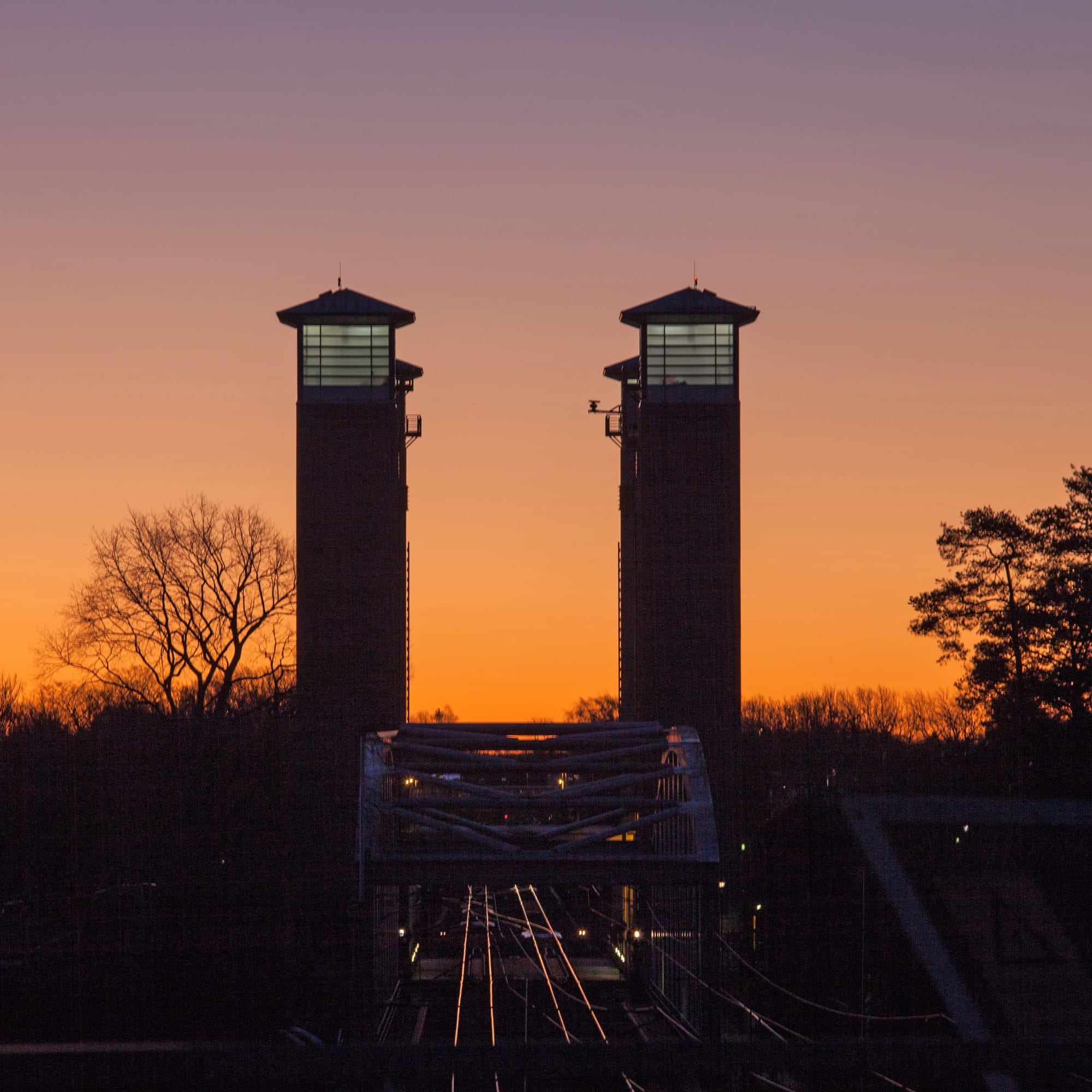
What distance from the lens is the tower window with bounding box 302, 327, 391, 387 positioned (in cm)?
5256

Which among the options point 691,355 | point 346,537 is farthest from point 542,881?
point 691,355

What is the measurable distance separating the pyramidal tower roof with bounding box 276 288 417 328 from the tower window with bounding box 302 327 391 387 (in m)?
0.26

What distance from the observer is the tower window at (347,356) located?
52.6m

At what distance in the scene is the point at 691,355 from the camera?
51656 millimetres

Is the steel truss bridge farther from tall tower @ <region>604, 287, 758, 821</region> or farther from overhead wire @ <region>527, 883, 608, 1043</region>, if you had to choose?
tall tower @ <region>604, 287, 758, 821</region>

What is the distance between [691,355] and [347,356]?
41.3 feet

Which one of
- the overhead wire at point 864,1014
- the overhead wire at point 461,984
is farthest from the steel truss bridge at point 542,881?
the overhead wire at point 864,1014

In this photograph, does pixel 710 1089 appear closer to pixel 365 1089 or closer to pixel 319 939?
pixel 365 1089

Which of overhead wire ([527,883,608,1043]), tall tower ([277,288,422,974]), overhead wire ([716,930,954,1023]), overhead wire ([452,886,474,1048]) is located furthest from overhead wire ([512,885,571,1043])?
tall tower ([277,288,422,974])

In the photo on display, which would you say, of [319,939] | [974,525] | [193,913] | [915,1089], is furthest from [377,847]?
[974,525]

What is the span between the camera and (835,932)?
3597 centimetres

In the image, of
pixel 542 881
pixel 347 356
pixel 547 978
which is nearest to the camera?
pixel 542 881

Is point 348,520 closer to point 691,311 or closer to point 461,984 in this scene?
point 691,311

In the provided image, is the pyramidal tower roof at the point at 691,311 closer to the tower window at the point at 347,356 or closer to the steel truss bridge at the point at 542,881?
the tower window at the point at 347,356
